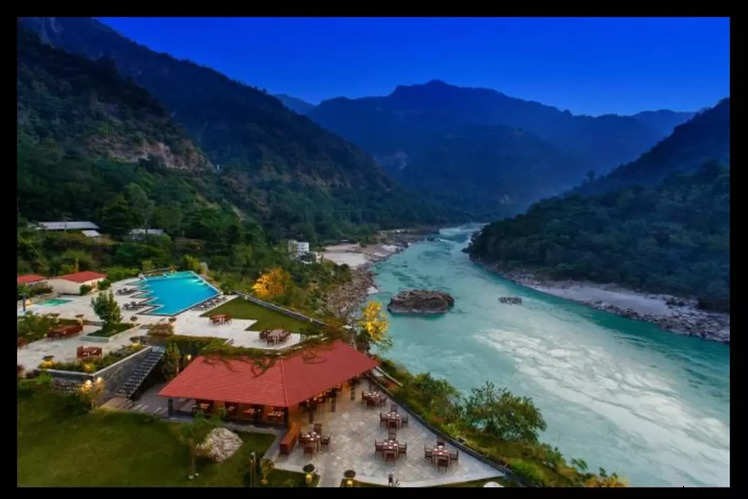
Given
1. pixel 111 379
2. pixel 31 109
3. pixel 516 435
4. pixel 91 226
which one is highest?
pixel 31 109

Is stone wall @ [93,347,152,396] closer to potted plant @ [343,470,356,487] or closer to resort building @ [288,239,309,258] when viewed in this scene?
potted plant @ [343,470,356,487]

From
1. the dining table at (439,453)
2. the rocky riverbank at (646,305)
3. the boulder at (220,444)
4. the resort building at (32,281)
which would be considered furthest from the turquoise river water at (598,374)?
the resort building at (32,281)

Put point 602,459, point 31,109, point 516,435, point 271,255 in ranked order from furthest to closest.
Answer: point 31,109 < point 271,255 < point 602,459 < point 516,435

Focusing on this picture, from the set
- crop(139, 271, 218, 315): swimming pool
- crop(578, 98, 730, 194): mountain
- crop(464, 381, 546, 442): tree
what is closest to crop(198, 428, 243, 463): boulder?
crop(464, 381, 546, 442): tree

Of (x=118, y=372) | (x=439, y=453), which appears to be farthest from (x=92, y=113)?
(x=439, y=453)
